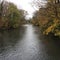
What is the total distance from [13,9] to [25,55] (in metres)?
40.1

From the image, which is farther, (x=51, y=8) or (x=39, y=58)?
(x=51, y=8)

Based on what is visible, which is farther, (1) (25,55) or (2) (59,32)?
(2) (59,32)

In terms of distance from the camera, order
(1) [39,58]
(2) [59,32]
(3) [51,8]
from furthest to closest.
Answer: (2) [59,32]
(3) [51,8]
(1) [39,58]

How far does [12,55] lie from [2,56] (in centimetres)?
113

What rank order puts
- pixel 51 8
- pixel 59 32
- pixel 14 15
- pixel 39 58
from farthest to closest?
pixel 14 15 → pixel 59 32 → pixel 51 8 → pixel 39 58

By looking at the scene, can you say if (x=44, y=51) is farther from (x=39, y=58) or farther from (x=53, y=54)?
(x=39, y=58)

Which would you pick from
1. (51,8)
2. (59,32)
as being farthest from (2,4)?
(51,8)

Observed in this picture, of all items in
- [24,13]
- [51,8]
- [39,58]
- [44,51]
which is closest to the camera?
[39,58]

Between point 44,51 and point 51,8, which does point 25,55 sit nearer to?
point 44,51

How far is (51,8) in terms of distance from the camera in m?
23.8

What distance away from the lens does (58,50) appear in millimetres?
21344

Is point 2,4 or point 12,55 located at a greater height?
point 2,4

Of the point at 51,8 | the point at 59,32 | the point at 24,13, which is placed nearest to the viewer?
the point at 51,8

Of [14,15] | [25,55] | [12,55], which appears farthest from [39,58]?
[14,15]
